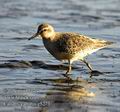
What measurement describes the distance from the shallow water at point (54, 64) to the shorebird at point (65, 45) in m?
0.37

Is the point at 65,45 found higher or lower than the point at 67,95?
higher

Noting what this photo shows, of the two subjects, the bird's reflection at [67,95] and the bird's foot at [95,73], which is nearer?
the bird's reflection at [67,95]

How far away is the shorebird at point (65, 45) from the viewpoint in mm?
13039

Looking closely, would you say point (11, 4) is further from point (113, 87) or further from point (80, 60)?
point (113, 87)

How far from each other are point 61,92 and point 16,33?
267 inches

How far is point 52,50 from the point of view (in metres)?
13.0

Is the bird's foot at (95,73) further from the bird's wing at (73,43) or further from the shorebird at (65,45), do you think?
the bird's wing at (73,43)

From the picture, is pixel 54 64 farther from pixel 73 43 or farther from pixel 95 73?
pixel 95 73

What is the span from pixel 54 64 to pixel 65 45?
86 cm

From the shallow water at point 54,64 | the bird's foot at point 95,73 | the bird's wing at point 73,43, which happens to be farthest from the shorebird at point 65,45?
the shallow water at point 54,64

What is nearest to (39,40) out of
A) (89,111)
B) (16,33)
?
(16,33)

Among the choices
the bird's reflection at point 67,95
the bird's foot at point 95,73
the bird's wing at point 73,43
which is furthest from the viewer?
the bird's wing at point 73,43

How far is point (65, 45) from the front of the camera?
1312cm

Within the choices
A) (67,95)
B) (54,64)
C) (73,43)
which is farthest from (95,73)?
(67,95)
